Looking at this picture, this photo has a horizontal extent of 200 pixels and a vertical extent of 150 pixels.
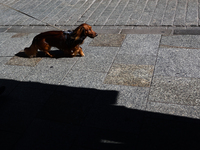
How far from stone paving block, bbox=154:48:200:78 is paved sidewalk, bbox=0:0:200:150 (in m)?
0.02

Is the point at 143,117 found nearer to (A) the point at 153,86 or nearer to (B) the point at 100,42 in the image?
(A) the point at 153,86

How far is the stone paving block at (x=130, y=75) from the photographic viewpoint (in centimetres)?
467

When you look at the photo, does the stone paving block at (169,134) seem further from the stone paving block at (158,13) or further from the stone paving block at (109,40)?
the stone paving block at (158,13)

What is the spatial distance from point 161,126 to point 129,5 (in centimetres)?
551

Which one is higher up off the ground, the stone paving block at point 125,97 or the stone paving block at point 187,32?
the stone paving block at point 187,32

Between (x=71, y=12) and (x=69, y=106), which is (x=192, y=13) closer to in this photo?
(x=71, y=12)

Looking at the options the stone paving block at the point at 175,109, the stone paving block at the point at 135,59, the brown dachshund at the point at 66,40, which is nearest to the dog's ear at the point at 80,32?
the brown dachshund at the point at 66,40

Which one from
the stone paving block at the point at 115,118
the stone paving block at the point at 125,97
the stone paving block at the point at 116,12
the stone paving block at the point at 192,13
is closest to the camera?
the stone paving block at the point at 115,118

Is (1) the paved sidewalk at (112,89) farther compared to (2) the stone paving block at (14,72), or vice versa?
(2) the stone paving block at (14,72)

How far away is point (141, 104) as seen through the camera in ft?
13.6

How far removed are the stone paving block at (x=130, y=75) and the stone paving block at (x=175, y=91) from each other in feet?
0.68

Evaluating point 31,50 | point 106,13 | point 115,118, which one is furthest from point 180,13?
point 115,118

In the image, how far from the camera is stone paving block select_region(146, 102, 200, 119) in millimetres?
3848

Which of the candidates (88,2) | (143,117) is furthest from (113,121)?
(88,2)
